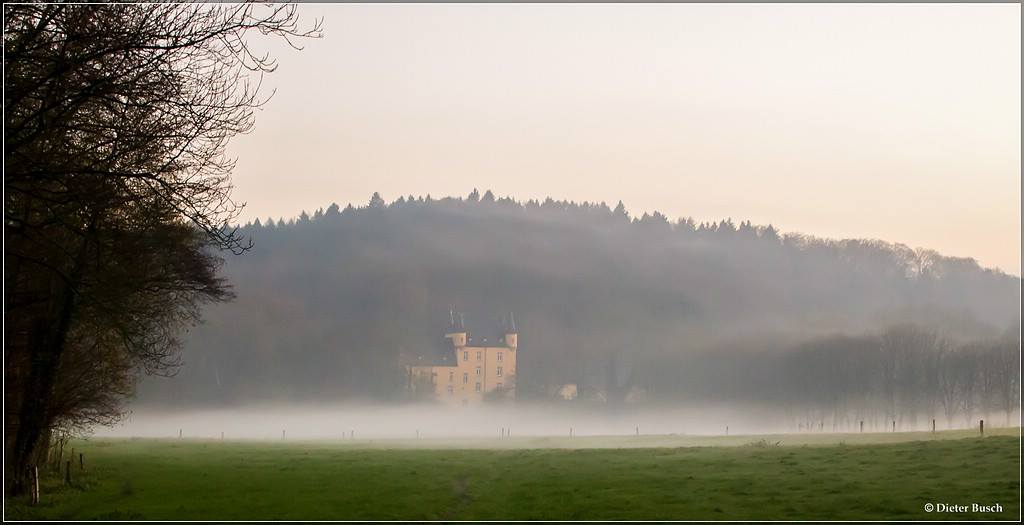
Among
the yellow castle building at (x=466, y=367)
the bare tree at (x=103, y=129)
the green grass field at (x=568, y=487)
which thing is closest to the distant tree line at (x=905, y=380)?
the yellow castle building at (x=466, y=367)

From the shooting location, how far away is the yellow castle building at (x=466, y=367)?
7298 inches

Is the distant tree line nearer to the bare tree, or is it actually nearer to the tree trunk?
the tree trunk

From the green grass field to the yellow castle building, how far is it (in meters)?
130

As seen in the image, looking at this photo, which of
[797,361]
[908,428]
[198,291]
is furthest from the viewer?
[797,361]

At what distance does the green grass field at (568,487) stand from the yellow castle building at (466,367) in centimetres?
13026

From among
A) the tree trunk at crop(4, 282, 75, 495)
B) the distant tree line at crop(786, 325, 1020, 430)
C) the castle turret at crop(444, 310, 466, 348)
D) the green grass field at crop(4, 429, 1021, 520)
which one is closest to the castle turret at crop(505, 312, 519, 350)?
the castle turret at crop(444, 310, 466, 348)

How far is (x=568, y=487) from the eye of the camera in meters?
39.7

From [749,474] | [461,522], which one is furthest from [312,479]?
[749,474]

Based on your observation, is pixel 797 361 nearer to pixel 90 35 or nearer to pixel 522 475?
pixel 522 475

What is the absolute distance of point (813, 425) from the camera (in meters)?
138

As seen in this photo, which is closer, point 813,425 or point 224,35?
point 224,35

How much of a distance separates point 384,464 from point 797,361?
104659mm

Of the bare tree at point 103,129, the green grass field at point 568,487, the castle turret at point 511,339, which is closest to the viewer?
the bare tree at point 103,129

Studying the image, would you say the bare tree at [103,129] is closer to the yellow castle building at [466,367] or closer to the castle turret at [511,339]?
the yellow castle building at [466,367]
